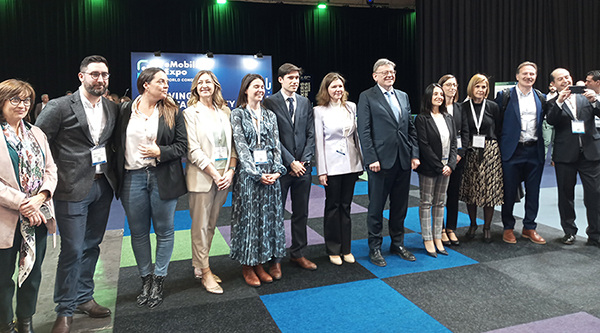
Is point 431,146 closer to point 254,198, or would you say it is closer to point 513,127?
point 513,127

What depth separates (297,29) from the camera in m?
13.2

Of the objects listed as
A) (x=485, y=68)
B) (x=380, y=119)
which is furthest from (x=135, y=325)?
(x=485, y=68)

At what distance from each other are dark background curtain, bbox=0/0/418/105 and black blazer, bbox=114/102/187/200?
10130mm

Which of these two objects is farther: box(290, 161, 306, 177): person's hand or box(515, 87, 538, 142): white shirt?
box(515, 87, 538, 142): white shirt

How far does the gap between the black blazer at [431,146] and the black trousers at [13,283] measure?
2725mm

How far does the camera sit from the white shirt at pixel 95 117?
93.9 inches

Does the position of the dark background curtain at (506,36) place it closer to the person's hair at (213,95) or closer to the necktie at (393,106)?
the necktie at (393,106)

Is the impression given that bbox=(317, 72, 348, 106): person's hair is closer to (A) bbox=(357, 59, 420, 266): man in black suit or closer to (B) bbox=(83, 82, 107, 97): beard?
(A) bbox=(357, 59, 420, 266): man in black suit

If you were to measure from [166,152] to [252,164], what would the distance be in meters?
0.58

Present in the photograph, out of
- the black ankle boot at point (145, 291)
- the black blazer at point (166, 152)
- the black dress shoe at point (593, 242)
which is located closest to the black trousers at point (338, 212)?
the black blazer at point (166, 152)

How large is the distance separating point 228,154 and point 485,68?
8.72m

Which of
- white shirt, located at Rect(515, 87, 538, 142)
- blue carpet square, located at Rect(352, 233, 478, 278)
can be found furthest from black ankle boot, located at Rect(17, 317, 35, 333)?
white shirt, located at Rect(515, 87, 538, 142)

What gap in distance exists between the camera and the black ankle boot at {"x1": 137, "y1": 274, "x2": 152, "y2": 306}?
8.82ft

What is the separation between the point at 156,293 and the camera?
8.90 ft
